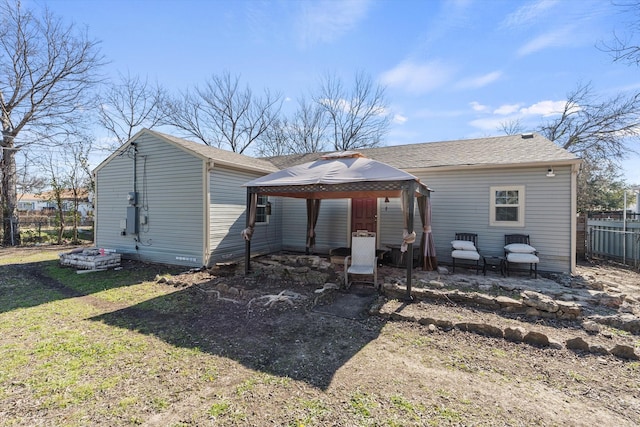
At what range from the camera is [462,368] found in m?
3.08

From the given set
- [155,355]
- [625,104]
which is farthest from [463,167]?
[625,104]

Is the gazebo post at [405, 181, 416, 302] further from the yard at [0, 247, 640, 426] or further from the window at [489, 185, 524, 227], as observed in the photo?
the window at [489, 185, 524, 227]

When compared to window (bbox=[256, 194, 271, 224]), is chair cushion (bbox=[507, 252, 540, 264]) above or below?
below

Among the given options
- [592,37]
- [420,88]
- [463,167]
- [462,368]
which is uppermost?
[420,88]

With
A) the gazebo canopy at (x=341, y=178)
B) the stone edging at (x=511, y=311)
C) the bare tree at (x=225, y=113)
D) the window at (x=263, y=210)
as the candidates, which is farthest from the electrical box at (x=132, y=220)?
the bare tree at (x=225, y=113)

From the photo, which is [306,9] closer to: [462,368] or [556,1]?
[556,1]

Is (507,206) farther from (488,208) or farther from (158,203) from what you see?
(158,203)

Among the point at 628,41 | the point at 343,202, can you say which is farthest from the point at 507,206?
the point at 343,202

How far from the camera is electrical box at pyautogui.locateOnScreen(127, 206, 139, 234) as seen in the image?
8773 millimetres

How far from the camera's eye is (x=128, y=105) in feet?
62.2

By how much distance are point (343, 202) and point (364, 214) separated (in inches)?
33.7

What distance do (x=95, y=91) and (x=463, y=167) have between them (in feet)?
61.0

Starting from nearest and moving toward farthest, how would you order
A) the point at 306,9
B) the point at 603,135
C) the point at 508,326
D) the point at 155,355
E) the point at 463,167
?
the point at 155,355
the point at 508,326
the point at 463,167
the point at 306,9
the point at 603,135

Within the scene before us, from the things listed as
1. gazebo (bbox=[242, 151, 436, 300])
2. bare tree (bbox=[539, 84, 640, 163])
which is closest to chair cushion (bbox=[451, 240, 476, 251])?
gazebo (bbox=[242, 151, 436, 300])
